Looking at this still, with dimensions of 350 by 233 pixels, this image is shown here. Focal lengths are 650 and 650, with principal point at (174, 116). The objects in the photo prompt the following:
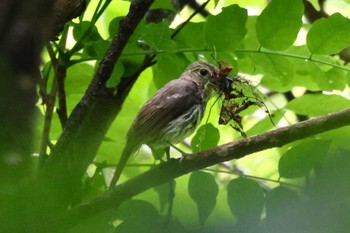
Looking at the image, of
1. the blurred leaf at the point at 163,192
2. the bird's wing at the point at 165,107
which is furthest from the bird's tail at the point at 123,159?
the blurred leaf at the point at 163,192

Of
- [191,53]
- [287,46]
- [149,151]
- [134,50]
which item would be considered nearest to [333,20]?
[287,46]

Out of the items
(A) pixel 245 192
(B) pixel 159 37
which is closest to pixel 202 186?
(A) pixel 245 192

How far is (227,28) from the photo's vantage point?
239 centimetres

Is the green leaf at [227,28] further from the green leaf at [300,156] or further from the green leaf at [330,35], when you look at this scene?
the green leaf at [300,156]

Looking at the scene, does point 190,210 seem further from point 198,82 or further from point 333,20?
point 198,82

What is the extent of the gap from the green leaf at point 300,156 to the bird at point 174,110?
673 millimetres

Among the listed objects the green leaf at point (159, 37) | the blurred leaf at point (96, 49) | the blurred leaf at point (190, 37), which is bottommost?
the blurred leaf at point (96, 49)

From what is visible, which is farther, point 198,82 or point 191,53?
point 198,82

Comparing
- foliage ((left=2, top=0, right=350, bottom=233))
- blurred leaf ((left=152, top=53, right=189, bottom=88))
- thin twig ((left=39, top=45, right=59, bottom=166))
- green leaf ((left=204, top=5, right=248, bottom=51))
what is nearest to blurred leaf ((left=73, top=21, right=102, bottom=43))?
foliage ((left=2, top=0, right=350, bottom=233))

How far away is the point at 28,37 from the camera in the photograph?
58 cm

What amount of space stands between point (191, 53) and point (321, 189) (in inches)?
65.6

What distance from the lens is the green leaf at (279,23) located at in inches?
92.4

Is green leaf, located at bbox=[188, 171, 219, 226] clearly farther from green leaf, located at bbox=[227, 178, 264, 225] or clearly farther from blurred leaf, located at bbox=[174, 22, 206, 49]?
blurred leaf, located at bbox=[174, 22, 206, 49]

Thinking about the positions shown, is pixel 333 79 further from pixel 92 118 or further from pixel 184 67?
pixel 92 118
